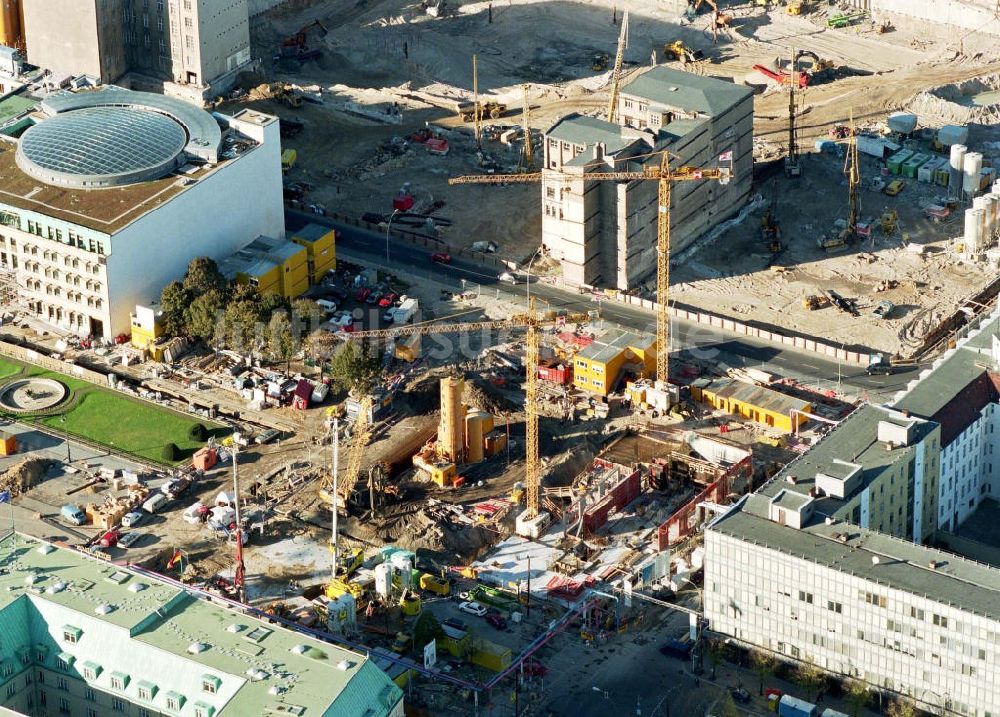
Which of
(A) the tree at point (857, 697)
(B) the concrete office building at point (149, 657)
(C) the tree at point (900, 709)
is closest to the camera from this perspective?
(B) the concrete office building at point (149, 657)

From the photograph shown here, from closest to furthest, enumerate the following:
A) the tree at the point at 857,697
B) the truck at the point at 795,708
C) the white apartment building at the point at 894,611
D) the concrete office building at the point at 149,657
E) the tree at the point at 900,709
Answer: the concrete office building at the point at 149,657, the white apartment building at the point at 894,611, the tree at the point at 900,709, the truck at the point at 795,708, the tree at the point at 857,697

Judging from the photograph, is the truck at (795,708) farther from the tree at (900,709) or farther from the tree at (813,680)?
the tree at (900,709)

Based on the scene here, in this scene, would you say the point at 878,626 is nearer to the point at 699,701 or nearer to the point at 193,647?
the point at 699,701

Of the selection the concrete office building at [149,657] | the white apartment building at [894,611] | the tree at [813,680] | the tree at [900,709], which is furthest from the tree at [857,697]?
the concrete office building at [149,657]

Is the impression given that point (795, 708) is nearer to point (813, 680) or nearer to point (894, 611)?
point (813, 680)

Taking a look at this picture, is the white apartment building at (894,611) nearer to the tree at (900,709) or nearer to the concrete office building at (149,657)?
the tree at (900,709)

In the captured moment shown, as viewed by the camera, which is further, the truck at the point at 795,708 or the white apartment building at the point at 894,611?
the truck at the point at 795,708

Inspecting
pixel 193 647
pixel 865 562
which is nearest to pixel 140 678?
pixel 193 647

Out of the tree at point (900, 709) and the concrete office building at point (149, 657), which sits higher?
the concrete office building at point (149, 657)

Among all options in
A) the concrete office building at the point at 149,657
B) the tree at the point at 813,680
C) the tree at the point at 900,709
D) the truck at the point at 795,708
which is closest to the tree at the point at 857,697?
the tree at the point at 900,709
